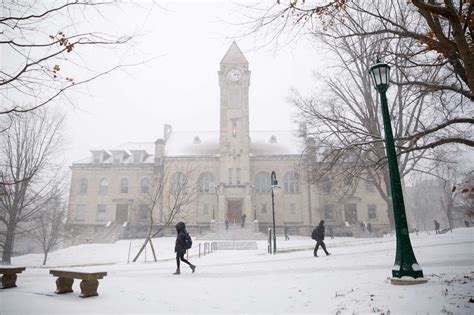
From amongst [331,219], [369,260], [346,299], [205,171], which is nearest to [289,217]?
[331,219]

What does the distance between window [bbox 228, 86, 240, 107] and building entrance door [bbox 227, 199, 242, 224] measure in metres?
12.4

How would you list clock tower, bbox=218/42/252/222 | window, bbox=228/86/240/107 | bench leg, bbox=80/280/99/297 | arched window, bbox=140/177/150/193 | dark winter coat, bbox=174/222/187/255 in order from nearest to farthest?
bench leg, bbox=80/280/99/297
dark winter coat, bbox=174/222/187/255
clock tower, bbox=218/42/252/222
window, bbox=228/86/240/107
arched window, bbox=140/177/150/193

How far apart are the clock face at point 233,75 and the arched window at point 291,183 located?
551 inches

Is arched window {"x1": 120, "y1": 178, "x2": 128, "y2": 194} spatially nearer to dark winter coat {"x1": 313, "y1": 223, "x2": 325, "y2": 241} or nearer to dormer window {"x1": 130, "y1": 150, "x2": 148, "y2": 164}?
dormer window {"x1": 130, "y1": 150, "x2": 148, "y2": 164}

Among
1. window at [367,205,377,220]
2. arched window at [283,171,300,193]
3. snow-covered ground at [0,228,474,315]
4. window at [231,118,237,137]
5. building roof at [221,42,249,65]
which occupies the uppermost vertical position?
building roof at [221,42,249,65]

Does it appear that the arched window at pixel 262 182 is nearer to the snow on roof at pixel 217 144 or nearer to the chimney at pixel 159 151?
the snow on roof at pixel 217 144

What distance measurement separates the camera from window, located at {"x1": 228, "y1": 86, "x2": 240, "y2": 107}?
1593 inches

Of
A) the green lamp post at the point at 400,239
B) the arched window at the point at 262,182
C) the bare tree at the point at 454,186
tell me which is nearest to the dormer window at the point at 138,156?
the arched window at the point at 262,182

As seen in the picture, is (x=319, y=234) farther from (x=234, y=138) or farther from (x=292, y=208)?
(x=234, y=138)

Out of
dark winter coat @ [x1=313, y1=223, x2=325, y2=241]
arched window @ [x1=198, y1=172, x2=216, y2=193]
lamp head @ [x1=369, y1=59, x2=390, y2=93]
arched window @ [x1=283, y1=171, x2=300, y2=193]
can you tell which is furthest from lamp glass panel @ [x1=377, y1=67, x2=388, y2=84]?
arched window @ [x1=198, y1=172, x2=216, y2=193]

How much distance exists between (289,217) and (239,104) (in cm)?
1560

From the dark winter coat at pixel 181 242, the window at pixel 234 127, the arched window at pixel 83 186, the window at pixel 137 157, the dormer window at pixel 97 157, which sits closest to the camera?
the dark winter coat at pixel 181 242

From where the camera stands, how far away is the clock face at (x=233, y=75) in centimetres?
4094

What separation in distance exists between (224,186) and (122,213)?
14.6 m
